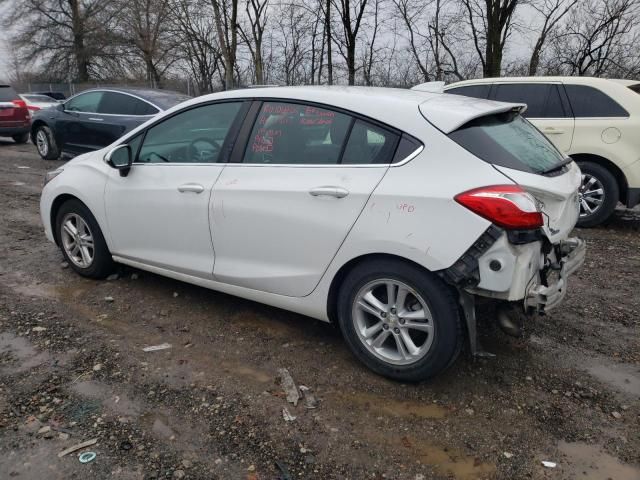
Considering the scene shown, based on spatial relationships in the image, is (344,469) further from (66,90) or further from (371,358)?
(66,90)

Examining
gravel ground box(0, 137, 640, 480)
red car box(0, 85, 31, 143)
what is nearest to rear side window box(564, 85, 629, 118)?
gravel ground box(0, 137, 640, 480)

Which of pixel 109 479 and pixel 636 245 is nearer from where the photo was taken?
pixel 109 479

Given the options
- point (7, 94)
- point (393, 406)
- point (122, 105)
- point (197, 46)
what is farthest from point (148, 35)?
point (393, 406)

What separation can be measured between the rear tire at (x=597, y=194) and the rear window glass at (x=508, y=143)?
3.51 meters

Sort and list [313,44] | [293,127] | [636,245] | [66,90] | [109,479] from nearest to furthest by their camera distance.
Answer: [109,479] < [293,127] < [636,245] < [313,44] < [66,90]

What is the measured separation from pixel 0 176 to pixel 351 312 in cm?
886

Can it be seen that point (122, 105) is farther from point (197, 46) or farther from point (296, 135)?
point (197, 46)

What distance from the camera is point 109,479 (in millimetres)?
2250

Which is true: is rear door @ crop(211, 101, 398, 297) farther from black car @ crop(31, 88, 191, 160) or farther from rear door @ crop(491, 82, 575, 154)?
black car @ crop(31, 88, 191, 160)

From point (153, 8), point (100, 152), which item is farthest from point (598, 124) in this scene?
point (153, 8)

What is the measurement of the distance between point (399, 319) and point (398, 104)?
4.00ft

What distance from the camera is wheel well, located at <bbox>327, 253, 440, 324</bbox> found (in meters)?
2.79

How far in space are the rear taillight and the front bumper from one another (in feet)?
1.20

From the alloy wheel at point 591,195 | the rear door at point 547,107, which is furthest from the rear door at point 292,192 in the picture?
the alloy wheel at point 591,195
